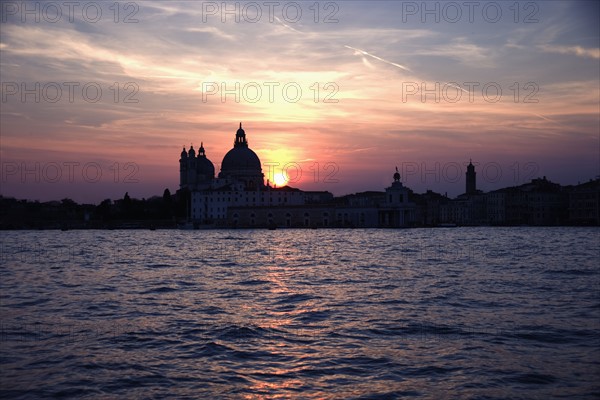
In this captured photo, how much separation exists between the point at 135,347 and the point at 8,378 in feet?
5.31

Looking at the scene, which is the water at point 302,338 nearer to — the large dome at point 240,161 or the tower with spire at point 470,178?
the large dome at point 240,161

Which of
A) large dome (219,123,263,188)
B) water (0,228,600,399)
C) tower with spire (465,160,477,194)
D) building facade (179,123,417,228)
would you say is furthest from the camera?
tower with spire (465,160,477,194)

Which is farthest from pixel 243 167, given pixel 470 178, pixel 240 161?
pixel 470 178

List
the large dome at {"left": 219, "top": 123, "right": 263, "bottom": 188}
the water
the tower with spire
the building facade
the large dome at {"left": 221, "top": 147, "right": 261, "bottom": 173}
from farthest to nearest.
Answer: the tower with spire
the large dome at {"left": 221, "top": 147, "right": 261, "bottom": 173}
the large dome at {"left": 219, "top": 123, "right": 263, "bottom": 188}
the building facade
the water

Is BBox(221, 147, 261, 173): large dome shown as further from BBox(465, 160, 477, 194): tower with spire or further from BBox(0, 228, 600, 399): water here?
BBox(0, 228, 600, 399): water

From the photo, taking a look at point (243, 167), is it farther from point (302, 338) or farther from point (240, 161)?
point (302, 338)

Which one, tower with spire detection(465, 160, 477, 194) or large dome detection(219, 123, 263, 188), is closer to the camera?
large dome detection(219, 123, 263, 188)

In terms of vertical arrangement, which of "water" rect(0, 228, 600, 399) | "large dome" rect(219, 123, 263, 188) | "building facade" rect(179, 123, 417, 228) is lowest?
"water" rect(0, 228, 600, 399)

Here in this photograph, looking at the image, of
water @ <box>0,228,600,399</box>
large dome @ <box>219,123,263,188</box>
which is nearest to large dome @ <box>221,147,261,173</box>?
large dome @ <box>219,123,263,188</box>

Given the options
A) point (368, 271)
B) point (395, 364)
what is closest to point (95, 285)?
point (368, 271)

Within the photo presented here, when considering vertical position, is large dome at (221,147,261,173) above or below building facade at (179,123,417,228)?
above

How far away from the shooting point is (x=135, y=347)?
7.82m

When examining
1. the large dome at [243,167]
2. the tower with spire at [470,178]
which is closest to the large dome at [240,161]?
the large dome at [243,167]

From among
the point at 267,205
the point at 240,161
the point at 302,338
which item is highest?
the point at 240,161
